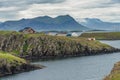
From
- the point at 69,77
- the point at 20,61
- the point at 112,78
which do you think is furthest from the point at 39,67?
the point at 112,78

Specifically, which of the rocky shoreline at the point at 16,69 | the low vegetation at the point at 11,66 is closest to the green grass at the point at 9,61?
the low vegetation at the point at 11,66

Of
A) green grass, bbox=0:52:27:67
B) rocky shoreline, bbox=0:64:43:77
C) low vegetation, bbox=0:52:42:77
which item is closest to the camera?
rocky shoreline, bbox=0:64:43:77

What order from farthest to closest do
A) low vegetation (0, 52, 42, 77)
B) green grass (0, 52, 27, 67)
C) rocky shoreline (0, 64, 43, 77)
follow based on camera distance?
green grass (0, 52, 27, 67) < low vegetation (0, 52, 42, 77) < rocky shoreline (0, 64, 43, 77)

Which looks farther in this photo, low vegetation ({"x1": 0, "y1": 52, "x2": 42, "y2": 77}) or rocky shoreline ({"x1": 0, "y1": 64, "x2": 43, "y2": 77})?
low vegetation ({"x1": 0, "y1": 52, "x2": 42, "y2": 77})

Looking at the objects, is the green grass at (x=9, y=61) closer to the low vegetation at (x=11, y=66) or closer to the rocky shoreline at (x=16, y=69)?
the low vegetation at (x=11, y=66)

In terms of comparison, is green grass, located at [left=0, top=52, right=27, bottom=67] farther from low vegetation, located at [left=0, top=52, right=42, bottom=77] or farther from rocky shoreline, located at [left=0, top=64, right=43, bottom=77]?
rocky shoreline, located at [left=0, top=64, right=43, bottom=77]

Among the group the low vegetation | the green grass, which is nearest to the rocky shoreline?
the low vegetation

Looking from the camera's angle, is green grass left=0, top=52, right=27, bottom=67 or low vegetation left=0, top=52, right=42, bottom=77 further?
green grass left=0, top=52, right=27, bottom=67

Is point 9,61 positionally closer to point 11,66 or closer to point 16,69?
point 11,66

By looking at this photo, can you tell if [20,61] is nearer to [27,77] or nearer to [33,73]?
[33,73]

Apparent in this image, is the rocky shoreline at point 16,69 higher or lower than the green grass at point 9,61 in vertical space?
lower

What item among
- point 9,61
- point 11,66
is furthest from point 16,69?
point 9,61

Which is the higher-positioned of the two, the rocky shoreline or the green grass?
the green grass
